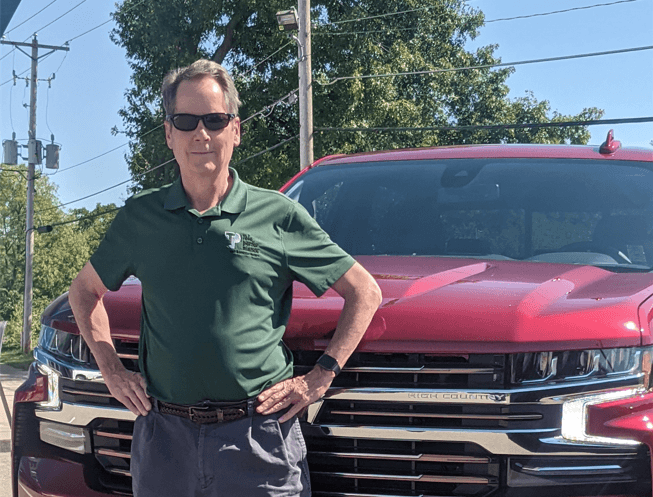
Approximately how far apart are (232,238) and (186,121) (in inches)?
13.8

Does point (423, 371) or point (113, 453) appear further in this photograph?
point (113, 453)

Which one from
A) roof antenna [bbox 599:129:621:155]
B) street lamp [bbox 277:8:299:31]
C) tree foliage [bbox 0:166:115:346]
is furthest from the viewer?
tree foliage [bbox 0:166:115:346]

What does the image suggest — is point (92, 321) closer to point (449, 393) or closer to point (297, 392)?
point (297, 392)

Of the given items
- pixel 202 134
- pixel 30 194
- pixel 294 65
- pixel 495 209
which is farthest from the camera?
pixel 30 194

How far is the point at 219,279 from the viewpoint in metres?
2.31

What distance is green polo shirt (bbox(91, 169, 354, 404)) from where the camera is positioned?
2.30 metres

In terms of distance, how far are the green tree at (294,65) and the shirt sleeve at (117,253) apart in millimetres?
20195

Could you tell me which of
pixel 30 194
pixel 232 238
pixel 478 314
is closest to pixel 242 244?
pixel 232 238

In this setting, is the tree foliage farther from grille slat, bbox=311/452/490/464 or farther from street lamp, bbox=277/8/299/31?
grille slat, bbox=311/452/490/464

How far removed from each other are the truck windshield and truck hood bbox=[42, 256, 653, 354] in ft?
2.25

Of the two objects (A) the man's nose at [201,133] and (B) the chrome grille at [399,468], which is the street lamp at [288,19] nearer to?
(A) the man's nose at [201,133]

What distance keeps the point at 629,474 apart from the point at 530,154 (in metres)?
1.94

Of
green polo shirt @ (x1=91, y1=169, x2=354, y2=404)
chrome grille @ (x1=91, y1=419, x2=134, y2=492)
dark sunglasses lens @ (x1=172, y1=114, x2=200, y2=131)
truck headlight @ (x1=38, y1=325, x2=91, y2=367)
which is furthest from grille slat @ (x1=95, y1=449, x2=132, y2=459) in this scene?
dark sunglasses lens @ (x1=172, y1=114, x2=200, y2=131)

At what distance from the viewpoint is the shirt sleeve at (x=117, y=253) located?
8.06ft
